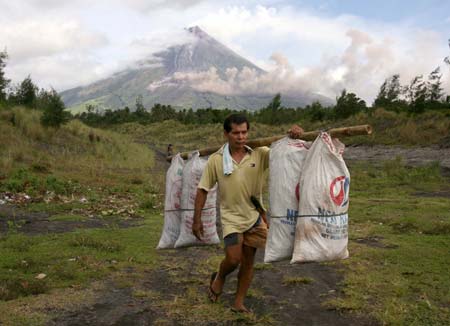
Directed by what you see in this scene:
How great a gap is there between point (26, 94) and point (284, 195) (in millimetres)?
26935

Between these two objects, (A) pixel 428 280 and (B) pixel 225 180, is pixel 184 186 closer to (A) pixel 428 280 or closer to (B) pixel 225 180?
(B) pixel 225 180

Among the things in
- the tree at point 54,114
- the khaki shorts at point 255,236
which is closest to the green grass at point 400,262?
the khaki shorts at point 255,236

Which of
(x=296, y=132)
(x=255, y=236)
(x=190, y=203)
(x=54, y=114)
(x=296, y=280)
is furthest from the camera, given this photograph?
(x=54, y=114)

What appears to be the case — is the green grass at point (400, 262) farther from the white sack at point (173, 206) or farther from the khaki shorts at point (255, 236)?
the white sack at point (173, 206)

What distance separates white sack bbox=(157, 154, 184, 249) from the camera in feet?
18.1

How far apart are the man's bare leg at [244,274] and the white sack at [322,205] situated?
451mm

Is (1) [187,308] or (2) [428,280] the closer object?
(1) [187,308]

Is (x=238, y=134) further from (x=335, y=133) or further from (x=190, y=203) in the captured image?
(x=190, y=203)

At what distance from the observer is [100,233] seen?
724 centimetres

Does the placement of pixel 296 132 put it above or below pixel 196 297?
above

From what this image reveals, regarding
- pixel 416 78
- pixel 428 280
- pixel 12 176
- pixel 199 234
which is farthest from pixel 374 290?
pixel 416 78

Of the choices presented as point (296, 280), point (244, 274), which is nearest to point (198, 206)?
point (244, 274)

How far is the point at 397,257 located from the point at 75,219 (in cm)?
588

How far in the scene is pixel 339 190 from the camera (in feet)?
11.6
